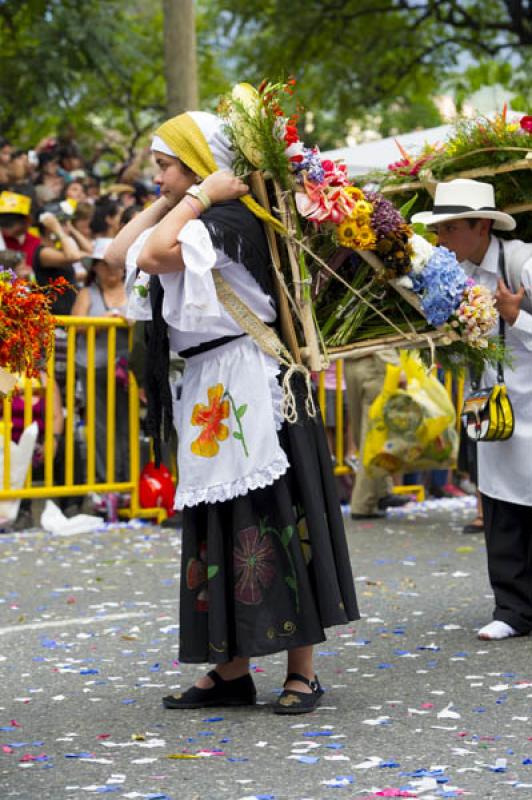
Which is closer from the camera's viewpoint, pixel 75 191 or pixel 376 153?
pixel 376 153

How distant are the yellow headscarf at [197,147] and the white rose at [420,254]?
0.52 metres

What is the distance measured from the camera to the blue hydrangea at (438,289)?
5.44 metres

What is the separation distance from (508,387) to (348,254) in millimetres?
1608

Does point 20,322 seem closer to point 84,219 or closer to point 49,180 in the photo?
point 84,219

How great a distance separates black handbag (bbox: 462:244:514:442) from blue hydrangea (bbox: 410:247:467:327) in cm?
117

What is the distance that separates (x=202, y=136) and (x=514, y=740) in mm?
2269

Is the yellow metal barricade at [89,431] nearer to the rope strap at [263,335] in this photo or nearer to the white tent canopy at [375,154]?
the white tent canopy at [375,154]

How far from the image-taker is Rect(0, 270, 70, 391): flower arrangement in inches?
169

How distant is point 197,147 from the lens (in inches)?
207

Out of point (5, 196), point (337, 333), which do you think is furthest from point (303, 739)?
point (5, 196)

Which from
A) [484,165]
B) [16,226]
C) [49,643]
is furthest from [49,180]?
[49,643]

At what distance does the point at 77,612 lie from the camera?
772 centimetres

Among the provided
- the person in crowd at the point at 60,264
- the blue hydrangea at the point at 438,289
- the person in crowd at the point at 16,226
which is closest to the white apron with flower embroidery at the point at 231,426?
the blue hydrangea at the point at 438,289

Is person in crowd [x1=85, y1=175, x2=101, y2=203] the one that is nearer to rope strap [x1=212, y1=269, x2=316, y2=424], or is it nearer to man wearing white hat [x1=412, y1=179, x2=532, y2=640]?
man wearing white hat [x1=412, y1=179, x2=532, y2=640]
